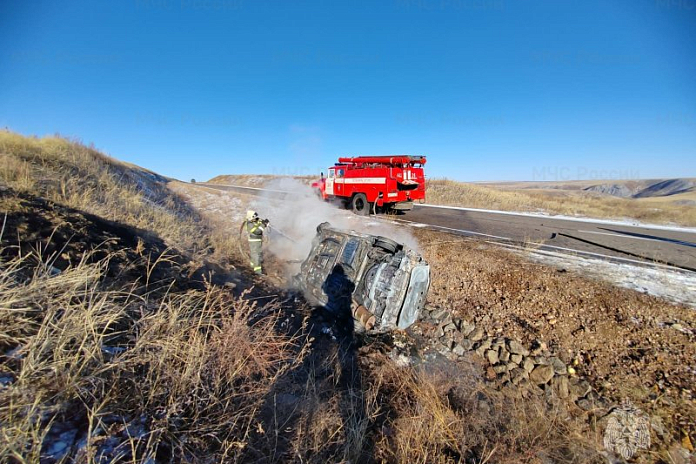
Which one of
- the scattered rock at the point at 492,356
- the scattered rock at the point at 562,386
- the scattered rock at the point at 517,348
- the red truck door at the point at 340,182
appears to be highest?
the red truck door at the point at 340,182

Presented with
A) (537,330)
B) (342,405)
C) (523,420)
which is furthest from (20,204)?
(537,330)

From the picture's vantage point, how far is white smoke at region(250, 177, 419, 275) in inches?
306

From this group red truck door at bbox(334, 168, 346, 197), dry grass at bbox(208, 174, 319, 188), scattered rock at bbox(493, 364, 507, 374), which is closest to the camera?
scattered rock at bbox(493, 364, 507, 374)

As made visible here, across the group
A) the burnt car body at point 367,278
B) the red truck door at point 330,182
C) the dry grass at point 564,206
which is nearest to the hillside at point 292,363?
the burnt car body at point 367,278

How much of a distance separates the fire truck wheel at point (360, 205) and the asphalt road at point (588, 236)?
1.51 metres

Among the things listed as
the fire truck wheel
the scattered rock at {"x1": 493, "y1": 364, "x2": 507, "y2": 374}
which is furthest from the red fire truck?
the scattered rock at {"x1": 493, "y1": 364, "x2": 507, "y2": 374}

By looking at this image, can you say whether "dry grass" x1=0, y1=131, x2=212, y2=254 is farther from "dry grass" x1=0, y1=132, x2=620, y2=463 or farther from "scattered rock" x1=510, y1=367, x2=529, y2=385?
"scattered rock" x1=510, y1=367, x2=529, y2=385

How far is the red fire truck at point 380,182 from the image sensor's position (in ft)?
32.7

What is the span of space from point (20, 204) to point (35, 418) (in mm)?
3665

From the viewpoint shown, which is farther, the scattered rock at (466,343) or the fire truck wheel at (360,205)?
the fire truck wheel at (360,205)

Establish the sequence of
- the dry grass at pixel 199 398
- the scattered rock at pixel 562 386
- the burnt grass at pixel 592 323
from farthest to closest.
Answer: the scattered rock at pixel 562 386 < the burnt grass at pixel 592 323 < the dry grass at pixel 199 398

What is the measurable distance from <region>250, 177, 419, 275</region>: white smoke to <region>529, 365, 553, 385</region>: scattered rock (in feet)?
11.7

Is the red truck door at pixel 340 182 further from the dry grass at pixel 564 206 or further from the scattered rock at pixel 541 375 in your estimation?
the scattered rock at pixel 541 375

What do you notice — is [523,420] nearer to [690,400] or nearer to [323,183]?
[690,400]
